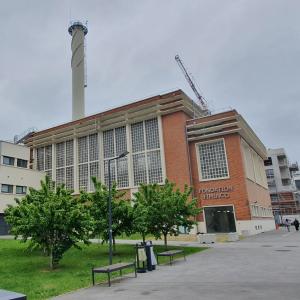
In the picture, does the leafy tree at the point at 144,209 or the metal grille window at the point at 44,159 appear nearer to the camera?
the leafy tree at the point at 144,209

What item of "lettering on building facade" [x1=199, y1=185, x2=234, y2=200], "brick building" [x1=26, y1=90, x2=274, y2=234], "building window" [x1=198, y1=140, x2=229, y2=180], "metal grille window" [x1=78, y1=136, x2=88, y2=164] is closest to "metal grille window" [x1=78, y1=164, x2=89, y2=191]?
"brick building" [x1=26, y1=90, x2=274, y2=234]

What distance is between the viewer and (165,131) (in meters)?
44.9

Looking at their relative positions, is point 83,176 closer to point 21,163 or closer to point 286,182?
point 21,163

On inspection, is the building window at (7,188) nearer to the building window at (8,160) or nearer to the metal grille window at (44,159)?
the building window at (8,160)

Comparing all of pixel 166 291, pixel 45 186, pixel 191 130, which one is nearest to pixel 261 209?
pixel 191 130

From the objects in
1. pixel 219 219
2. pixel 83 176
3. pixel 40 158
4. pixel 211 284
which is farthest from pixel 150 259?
pixel 40 158

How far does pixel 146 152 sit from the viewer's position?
46.2 meters

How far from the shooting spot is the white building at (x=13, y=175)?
1708 inches

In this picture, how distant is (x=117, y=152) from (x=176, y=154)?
976cm

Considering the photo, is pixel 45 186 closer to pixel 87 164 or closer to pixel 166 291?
pixel 166 291

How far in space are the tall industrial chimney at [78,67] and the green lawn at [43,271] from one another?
45696 millimetres

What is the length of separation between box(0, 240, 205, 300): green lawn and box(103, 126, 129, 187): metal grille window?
81.6ft

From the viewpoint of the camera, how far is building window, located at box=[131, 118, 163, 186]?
4528cm

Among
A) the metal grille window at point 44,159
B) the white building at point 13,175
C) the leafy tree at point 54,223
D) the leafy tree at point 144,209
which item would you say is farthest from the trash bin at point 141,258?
the metal grille window at point 44,159
